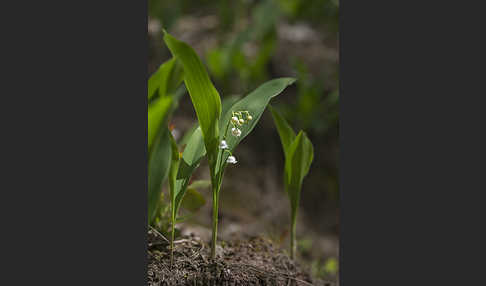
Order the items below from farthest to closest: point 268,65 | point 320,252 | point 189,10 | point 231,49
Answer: point 189,10
point 268,65
point 231,49
point 320,252

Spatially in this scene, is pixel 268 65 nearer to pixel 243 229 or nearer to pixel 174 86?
pixel 243 229

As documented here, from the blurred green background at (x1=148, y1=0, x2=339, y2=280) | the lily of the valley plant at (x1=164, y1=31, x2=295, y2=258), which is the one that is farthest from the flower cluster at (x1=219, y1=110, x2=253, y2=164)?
the blurred green background at (x1=148, y1=0, x2=339, y2=280)

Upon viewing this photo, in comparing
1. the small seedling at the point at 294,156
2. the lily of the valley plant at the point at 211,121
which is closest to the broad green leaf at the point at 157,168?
the lily of the valley plant at the point at 211,121

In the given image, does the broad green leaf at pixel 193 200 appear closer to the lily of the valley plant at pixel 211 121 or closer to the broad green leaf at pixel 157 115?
the lily of the valley plant at pixel 211 121

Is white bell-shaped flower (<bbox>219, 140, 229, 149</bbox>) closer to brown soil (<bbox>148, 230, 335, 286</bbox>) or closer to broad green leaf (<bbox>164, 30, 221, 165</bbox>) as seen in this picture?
broad green leaf (<bbox>164, 30, 221, 165</bbox>)

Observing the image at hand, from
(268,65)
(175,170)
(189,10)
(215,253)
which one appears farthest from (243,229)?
(189,10)
